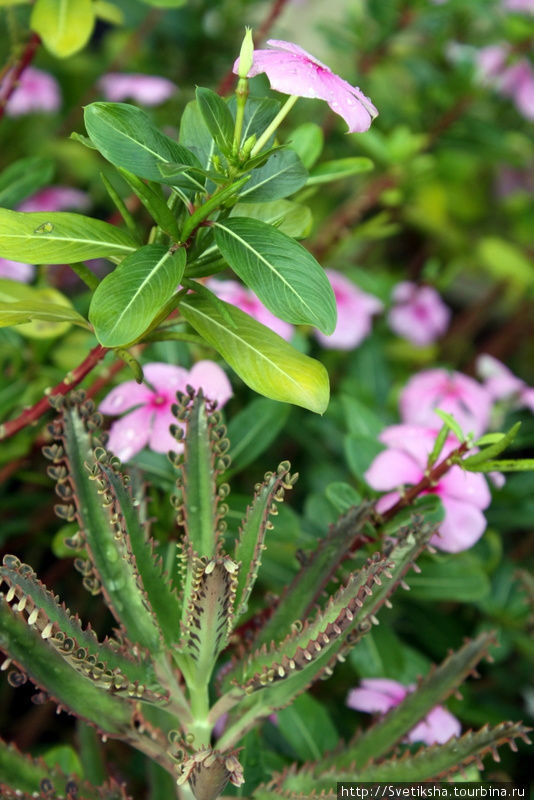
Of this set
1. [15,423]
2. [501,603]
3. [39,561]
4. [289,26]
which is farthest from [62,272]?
[289,26]

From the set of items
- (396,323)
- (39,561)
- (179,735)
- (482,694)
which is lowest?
(39,561)

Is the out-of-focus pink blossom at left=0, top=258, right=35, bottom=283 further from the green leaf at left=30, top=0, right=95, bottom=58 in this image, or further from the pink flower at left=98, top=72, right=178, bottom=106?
the pink flower at left=98, top=72, right=178, bottom=106

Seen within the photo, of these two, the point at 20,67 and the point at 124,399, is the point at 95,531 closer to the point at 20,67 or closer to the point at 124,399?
the point at 124,399

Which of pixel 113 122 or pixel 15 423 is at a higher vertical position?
pixel 113 122

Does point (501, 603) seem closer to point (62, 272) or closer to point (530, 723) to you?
point (530, 723)

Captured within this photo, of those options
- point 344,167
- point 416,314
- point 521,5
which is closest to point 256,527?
point 344,167

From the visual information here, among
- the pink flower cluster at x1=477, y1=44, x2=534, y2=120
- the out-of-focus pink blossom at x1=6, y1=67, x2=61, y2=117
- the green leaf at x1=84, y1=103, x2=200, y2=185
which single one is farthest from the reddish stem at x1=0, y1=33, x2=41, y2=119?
the pink flower cluster at x1=477, y1=44, x2=534, y2=120

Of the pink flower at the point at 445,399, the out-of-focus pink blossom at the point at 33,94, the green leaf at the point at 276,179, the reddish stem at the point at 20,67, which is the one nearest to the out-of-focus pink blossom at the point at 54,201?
the out-of-focus pink blossom at the point at 33,94
